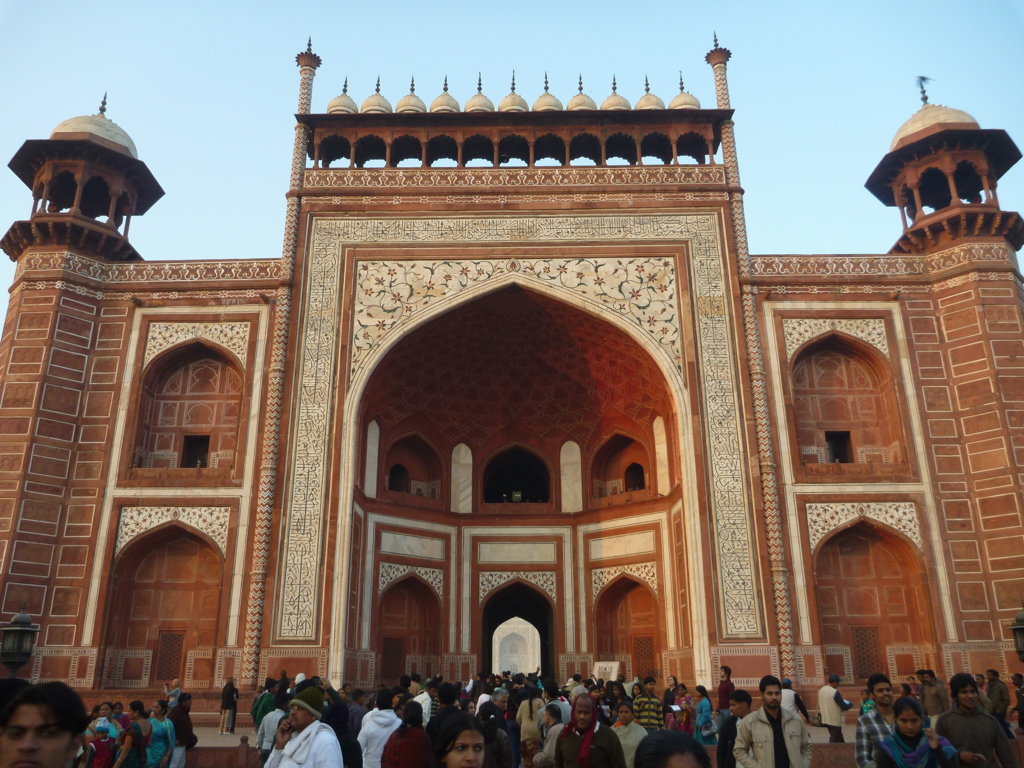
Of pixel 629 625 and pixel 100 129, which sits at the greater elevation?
pixel 100 129

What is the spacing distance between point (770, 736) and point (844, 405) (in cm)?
1153

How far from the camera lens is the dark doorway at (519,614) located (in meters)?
16.3

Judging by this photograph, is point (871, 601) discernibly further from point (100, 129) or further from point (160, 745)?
point (100, 129)

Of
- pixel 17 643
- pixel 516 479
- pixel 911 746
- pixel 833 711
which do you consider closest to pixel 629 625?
pixel 516 479

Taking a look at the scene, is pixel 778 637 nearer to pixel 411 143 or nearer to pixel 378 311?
pixel 378 311

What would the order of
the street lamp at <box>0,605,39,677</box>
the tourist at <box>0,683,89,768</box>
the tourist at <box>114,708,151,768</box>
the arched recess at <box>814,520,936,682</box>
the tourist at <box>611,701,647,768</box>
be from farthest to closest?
the arched recess at <box>814,520,936,682</box> < the street lamp at <box>0,605,39,677</box> < the tourist at <box>114,708,151,768</box> < the tourist at <box>611,701,647,768</box> < the tourist at <box>0,683,89,768</box>

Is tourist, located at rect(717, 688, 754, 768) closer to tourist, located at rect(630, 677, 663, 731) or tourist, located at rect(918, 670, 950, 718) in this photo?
tourist, located at rect(630, 677, 663, 731)

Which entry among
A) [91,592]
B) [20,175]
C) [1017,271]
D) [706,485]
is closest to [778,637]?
[706,485]

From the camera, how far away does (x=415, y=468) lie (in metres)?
17.1

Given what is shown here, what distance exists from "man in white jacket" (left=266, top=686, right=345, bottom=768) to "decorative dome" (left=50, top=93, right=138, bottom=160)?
15.0 metres

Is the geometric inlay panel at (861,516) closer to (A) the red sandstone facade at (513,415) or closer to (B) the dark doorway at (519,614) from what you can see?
(A) the red sandstone facade at (513,415)

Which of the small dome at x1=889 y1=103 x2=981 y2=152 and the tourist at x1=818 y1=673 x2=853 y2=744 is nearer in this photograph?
the tourist at x1=818 y1=673 x2=853 y2=744

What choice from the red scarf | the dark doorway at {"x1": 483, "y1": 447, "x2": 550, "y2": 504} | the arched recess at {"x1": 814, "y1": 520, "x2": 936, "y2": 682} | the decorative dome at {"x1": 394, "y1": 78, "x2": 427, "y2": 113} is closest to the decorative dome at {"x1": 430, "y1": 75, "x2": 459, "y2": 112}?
the decorative dome at {"x1": 394, "y1": 78, "x2": 427, "y2": 113}

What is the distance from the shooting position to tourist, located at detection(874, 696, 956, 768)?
151 inches
